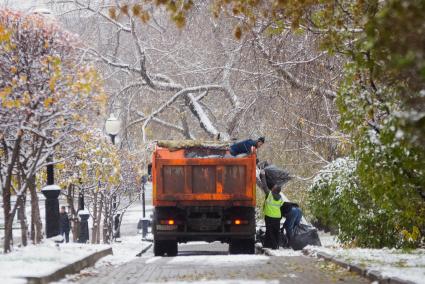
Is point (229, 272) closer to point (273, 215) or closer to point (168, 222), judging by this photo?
point (168, 222)

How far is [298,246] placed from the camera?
21.8 m

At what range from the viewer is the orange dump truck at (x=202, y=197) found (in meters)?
20.1

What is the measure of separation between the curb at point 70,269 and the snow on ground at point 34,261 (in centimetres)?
7

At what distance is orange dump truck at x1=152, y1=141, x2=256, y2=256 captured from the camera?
790 inches

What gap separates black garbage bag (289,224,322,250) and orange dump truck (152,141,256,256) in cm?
184

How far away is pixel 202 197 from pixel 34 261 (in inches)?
292

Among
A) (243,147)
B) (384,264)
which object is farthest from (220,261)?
(243,147)

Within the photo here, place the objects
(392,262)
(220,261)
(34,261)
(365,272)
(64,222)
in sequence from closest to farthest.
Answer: (365,272), (392,262), (34,261), (220,261), (64,222)

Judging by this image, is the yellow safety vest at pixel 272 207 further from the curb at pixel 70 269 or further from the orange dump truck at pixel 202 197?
the curb at pixel 70 269

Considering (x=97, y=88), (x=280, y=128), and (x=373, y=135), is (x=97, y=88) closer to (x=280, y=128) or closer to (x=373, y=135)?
(x=373, y=135)

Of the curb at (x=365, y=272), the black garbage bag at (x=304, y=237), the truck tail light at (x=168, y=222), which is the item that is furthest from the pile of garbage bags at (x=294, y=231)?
the curb at (x=365, y=272)

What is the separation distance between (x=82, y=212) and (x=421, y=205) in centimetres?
1658

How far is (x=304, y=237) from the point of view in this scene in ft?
71.8

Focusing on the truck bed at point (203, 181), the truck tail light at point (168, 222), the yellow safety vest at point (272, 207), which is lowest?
the truck tail light at point (168, 222)
